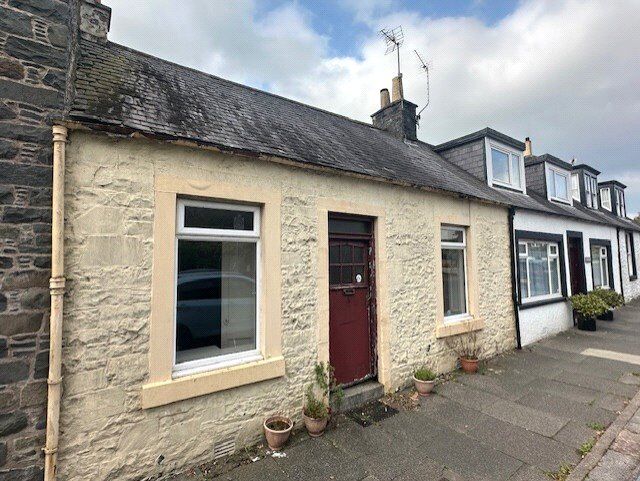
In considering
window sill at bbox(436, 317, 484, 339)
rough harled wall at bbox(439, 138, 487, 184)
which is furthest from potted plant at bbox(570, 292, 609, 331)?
window sill at bbox(436, 317, 484, 339)

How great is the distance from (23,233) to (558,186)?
51.8ft

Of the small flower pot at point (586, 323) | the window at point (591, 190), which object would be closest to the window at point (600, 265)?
the window at point (591, 190)

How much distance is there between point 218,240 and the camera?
4359mm

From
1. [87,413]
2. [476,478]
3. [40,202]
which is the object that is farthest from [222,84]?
[476,478]

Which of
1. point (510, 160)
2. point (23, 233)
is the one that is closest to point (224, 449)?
point (23, 233)

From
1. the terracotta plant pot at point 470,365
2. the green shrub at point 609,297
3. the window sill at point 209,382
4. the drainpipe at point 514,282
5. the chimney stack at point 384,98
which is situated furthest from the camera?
the green shrub at point 609,297

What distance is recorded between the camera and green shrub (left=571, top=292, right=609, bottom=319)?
10312 mm

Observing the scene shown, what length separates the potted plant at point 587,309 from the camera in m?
10.3

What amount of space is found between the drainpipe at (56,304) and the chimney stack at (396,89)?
9.50 meters

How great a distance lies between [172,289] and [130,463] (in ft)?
5.78

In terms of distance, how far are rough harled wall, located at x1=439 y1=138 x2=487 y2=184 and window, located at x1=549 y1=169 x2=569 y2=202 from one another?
4.83 m

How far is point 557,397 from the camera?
5617 mm

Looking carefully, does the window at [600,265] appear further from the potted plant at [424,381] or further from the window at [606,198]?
the potted plant at [424,381]

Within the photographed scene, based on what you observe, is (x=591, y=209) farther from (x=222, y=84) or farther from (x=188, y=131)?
(x=188, y=131)
